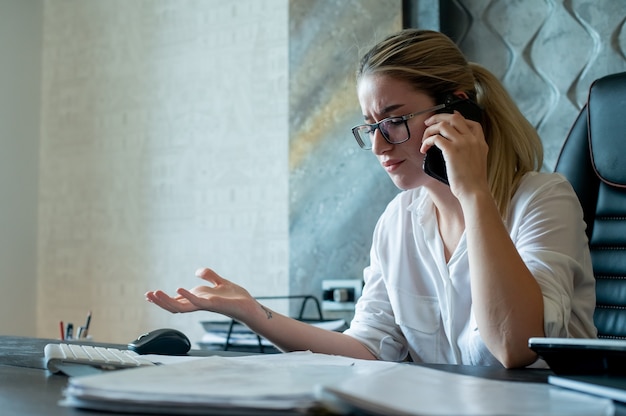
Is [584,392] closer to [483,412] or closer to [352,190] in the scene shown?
[483,412]

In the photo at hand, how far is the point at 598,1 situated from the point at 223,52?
48.7 inches

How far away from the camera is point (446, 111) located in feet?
4.70

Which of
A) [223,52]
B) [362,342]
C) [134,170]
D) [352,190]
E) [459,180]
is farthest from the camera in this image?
[134,170]

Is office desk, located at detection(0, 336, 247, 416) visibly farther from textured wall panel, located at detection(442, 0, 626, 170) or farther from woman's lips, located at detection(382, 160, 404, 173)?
textured wall panel, located at detection(442, 0, 626, 170)

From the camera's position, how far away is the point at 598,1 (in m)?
1.96

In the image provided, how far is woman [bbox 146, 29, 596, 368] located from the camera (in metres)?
1.18

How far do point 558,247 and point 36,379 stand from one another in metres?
0.82

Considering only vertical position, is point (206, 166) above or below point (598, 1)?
below

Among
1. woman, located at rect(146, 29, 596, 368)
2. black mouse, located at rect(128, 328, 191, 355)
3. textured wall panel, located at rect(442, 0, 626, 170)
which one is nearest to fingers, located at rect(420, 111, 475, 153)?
woman, located at rect(146, 29, 596, 368)

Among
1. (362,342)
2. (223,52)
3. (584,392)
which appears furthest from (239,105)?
(584,392)

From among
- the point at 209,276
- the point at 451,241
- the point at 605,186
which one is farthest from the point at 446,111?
the point at 209,276

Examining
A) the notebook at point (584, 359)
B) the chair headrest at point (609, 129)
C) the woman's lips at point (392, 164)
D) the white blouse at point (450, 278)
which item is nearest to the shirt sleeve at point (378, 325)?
the white blouse at point (450, 278)

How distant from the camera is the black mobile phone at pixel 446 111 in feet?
4.45

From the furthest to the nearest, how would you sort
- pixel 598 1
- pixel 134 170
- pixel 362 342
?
pixel 134 170 < pixel 598 1 < pixel 362 342
